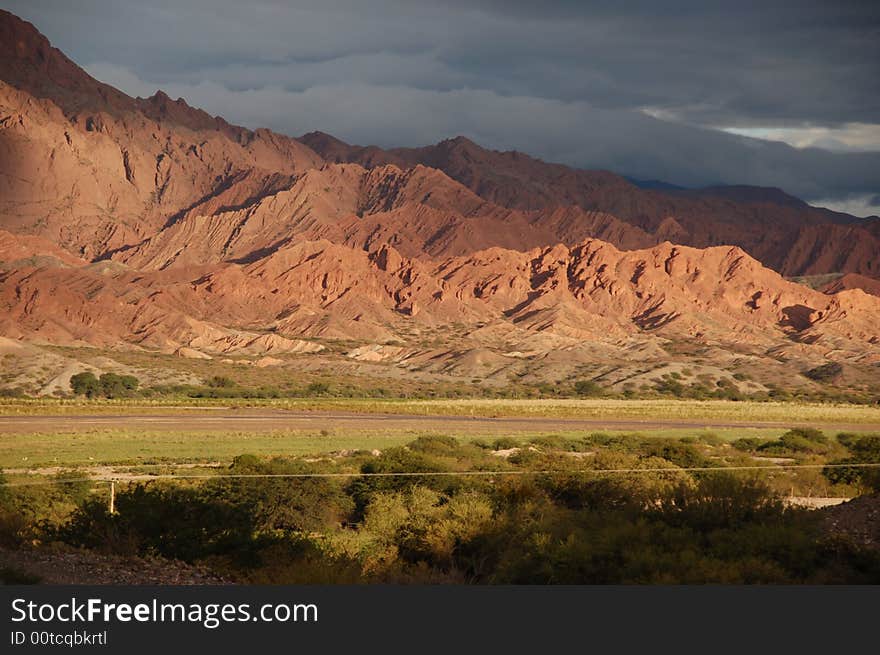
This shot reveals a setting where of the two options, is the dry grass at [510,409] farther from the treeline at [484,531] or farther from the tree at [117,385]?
the treeline at [484,531]

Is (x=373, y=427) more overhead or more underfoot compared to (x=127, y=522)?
more underfoot

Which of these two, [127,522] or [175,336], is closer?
[127,522]

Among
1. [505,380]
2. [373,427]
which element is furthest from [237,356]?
[373,427]

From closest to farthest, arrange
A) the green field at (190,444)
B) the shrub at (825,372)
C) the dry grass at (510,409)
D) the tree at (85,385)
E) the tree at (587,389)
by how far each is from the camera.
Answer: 1. the green field at (190,444)
2. the dry grass at (510,409)
3. the tree at (85,385)
4. the tree at (587,389)
5. the shrub at (825,372)

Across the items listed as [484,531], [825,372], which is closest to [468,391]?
[825,372]

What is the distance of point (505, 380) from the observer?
5492 inches

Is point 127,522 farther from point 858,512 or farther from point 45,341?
point 45,341

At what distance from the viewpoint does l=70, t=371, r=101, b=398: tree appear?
4124 inches

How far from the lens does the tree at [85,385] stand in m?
105

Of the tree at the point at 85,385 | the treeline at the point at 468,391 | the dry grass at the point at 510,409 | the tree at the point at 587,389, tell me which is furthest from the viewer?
the tree at the point at 587,389

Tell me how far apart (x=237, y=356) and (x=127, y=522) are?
432 ft

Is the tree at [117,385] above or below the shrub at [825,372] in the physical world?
above

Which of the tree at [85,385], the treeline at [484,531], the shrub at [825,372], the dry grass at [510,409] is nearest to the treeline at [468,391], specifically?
the tree at [85,385]

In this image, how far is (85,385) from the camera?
106 meters
